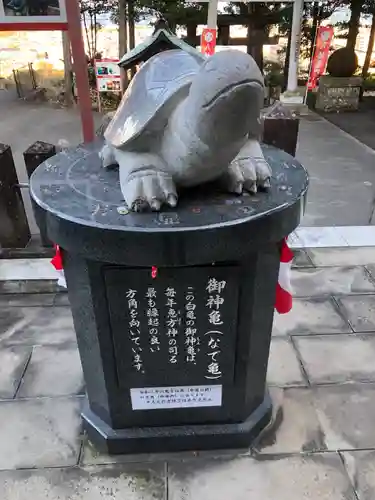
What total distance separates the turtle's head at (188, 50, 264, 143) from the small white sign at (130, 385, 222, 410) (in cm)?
127

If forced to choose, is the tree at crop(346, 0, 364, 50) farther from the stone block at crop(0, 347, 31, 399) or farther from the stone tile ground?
the stone block at crop(0, 347, 31, 399)

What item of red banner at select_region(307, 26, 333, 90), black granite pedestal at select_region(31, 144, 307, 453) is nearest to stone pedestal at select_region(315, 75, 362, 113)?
red banner at select_region(307, 26, 333, 90)

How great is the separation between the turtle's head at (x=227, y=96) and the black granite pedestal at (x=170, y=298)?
35 centimetres

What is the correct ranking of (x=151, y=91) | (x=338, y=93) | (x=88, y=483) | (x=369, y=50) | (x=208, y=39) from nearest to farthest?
(x=151, y=91) < (x=88, y=483) < (x=208, y=39) < (x=338, y=93) < (x=369, y=50)

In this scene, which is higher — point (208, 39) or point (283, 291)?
point (208, 39)

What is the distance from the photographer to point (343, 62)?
12.2m

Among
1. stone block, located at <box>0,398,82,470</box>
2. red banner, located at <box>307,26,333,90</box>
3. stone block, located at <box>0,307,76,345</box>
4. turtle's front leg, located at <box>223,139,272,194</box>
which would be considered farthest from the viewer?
red banner, located at <box>307,26,333,90</box>

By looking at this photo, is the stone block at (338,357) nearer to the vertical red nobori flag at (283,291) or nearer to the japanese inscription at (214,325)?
the vertical red nobori flag at (283,291)

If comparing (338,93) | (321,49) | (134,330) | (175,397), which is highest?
(321,49)

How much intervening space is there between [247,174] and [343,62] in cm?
1192

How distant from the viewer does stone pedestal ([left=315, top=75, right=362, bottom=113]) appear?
39.7 ft

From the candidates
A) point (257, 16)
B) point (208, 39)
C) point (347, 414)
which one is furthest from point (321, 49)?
point (347, 414)

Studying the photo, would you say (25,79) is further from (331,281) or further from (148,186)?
(148,186)

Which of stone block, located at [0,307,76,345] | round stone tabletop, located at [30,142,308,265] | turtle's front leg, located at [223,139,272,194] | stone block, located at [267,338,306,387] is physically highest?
turtle's front leg, located at [223,139,272,194]
